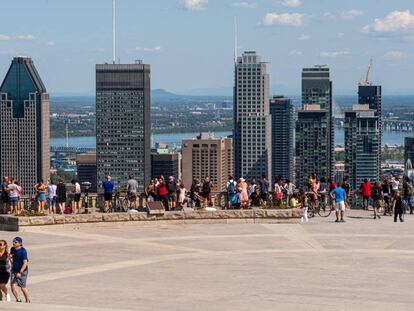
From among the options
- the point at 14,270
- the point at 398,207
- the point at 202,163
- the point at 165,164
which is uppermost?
the point at 398,207

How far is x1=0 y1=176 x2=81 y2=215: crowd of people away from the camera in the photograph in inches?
1238

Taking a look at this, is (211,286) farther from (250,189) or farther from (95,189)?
(95,189)

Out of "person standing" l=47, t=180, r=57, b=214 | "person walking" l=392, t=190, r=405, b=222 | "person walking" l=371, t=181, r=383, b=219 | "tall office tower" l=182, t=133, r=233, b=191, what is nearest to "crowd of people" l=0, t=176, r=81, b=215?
"person standing" l=47, t=180, r=57, b=214

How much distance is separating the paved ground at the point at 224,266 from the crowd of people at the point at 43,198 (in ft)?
4.70

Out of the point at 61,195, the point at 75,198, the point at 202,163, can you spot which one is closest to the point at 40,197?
the point at 61,195

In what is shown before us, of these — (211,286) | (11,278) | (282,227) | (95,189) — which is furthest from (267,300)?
(95,189)

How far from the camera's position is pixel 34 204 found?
32406 millimetres

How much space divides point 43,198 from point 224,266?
359 inches

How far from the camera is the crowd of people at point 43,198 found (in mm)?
31438

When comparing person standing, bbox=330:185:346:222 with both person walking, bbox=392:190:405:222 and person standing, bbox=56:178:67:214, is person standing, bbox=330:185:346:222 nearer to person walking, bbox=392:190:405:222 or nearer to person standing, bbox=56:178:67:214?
person walking, bbox=392:190:405:222

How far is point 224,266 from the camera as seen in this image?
78.6 ft

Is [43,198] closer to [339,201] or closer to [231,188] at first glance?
[231,188]

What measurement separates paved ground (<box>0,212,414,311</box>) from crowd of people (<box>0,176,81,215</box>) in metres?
1.43

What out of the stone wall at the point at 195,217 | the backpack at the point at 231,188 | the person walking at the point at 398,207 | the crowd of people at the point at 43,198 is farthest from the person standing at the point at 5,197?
the person walking at the point at 398,207
